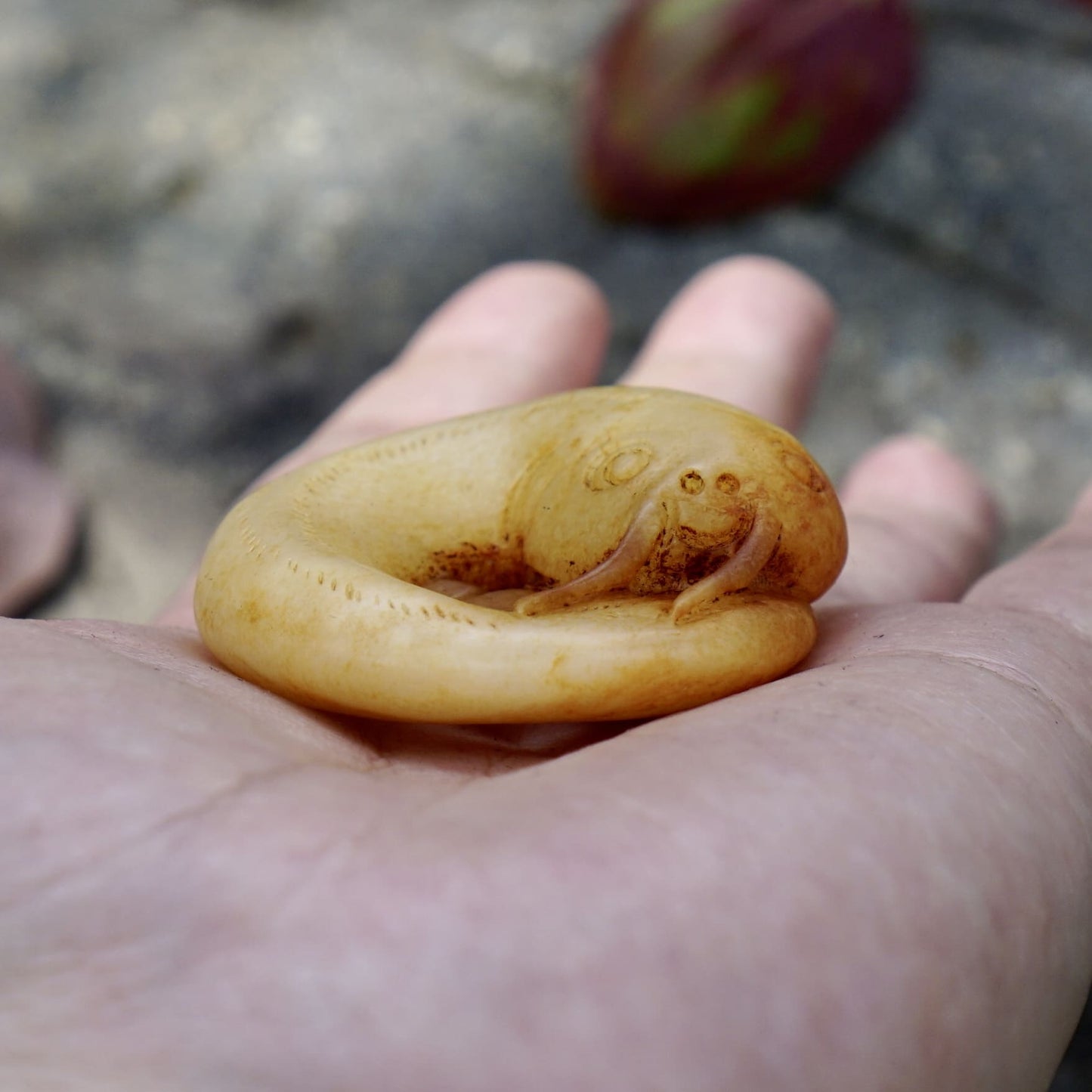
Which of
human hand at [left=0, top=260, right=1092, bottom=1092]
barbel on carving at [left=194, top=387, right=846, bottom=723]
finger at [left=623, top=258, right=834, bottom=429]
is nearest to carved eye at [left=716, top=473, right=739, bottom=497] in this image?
barbel on carving at [left=194, top=387, right=846, bottom=723]

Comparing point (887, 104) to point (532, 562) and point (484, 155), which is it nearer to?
point (484, 155)

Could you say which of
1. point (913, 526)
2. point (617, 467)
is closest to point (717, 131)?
point (913, 526)

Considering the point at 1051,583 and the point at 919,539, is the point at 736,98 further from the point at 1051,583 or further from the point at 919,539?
the point at 1051,583

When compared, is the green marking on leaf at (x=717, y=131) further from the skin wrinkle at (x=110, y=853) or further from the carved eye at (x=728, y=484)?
the skin wrinkle at (x=110, y=853)

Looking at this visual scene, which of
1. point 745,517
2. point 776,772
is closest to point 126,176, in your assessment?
point 745,517

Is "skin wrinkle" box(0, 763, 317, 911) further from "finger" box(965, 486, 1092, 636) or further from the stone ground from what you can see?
the stone ground
